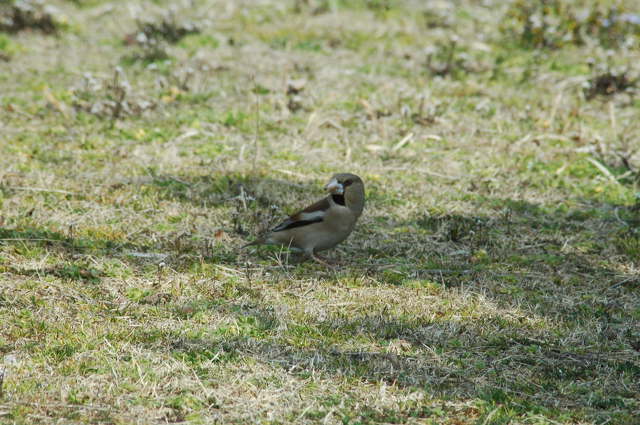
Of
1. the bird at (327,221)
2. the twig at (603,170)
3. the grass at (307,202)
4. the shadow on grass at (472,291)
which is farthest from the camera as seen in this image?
the twig at (603,170)

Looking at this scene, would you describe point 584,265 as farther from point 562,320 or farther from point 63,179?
point 63,179

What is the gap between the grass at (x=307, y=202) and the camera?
4.06 metres

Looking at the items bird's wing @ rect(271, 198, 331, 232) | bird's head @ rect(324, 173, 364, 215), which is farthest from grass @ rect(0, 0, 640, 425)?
bird's head @ rect(324, 173, 364, 215)

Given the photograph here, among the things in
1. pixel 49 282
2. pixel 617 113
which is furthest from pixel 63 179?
pixel 617 113

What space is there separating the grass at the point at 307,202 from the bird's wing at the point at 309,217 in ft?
0.86

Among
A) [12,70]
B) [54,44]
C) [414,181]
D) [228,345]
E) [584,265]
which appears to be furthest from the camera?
[54,44]

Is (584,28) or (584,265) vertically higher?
(584,28)

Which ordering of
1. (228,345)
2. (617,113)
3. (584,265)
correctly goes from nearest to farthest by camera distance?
1. (228,345)
2. (584,265)
3. (617,113)

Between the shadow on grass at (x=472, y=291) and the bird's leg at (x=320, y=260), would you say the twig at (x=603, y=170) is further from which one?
the bird's leg at (x=320, y=260)

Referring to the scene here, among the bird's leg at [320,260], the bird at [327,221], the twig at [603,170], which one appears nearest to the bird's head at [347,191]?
the bird at [327,221]

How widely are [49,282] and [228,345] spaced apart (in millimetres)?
1429

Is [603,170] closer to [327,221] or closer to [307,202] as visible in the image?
[307,202]

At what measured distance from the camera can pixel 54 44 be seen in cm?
1180

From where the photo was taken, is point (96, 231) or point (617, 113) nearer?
point (96, 231)
